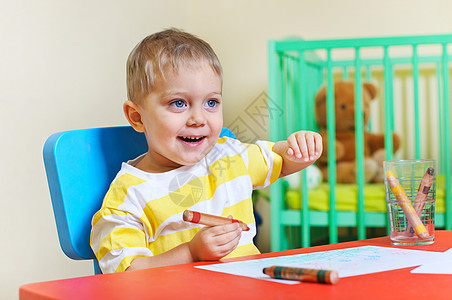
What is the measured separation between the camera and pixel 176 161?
3.11 ft

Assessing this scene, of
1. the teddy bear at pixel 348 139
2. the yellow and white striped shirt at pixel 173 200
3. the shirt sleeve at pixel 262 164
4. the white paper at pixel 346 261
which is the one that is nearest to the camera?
the white paper at pixel 346 261

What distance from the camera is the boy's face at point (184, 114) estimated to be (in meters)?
0.90

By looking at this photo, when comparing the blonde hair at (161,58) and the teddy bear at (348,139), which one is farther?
the teddy bear at (348,139)

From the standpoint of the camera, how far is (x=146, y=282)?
21.0 inches

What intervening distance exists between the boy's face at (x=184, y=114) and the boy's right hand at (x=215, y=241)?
0.82 feet

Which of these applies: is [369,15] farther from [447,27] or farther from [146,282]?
[146,282]

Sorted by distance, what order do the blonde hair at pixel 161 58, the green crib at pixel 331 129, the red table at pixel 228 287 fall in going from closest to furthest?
the red table at pixel 228 287
the blonde hair at pixel 161 58
the green crib at pixel 331 129

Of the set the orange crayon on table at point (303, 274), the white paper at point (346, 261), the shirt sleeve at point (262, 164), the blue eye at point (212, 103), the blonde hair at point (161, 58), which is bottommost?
the white paper at point (346, 261)

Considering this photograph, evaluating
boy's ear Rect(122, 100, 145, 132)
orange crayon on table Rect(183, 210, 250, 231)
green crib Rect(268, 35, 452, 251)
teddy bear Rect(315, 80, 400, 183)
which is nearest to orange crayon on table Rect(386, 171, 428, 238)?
orange crayon on table Rect(183, 210, 250, 231)

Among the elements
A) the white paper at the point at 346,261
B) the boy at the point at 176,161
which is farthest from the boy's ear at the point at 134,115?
the white paper at the point at 346,261

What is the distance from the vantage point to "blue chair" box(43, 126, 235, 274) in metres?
0.85

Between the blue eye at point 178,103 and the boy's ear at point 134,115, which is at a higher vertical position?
the blue eye at point 178,103

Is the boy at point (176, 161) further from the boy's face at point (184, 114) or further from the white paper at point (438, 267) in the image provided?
the white paper at point (438, 267)

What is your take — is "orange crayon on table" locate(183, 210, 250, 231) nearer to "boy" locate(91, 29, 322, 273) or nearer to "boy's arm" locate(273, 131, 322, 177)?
"boy" locate(91, 29, 322, 273)
